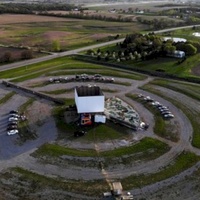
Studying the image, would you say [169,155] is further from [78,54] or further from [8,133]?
[78,54]

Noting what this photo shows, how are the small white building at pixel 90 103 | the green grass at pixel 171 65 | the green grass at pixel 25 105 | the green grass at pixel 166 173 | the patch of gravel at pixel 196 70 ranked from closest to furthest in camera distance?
1. the green grass at pixel 166 173
2. the small white building at pixel 90 103
3. the green grass at pixel 25 105
4. the patch of gravel at pixel 196 70
5. the green grass at pixel 171 65

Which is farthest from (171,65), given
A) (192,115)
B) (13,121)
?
(13,121)

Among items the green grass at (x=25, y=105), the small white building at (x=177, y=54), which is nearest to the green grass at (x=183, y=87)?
the small white building at (x=177, y=54)

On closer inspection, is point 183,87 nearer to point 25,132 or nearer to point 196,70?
Result: point 196,70

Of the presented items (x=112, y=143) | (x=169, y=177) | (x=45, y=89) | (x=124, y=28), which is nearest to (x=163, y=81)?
(x=45, y=89)

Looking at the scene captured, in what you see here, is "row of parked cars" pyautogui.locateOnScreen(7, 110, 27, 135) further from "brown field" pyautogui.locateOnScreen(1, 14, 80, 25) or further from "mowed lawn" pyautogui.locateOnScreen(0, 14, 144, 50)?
"brown field" pyautogui.locateOnScreen(1, 14, 80, 25)

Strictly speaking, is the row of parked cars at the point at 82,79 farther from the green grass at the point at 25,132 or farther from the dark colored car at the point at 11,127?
the dark colored car at the point at 11,127
